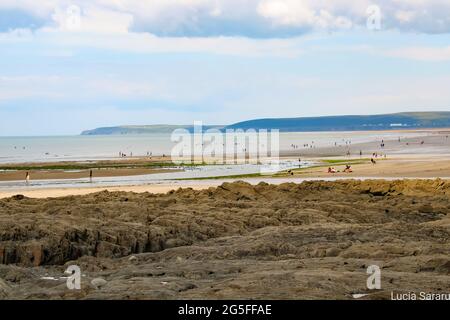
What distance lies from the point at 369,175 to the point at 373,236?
32209 millimetres

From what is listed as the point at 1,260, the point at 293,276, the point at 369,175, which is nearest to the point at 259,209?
the point at 1,260

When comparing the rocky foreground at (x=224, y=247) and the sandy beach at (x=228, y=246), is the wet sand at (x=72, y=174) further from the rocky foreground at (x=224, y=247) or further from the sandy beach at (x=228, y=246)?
the rocky foreground at (x=224, y=247)

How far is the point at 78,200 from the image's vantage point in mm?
25109


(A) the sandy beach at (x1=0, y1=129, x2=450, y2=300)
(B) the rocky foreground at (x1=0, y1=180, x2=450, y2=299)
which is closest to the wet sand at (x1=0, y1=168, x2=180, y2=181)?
(A) the sandy beach at (x1=0, y1=129, x2=450, y2=300)

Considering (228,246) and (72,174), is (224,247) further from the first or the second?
(72,174)

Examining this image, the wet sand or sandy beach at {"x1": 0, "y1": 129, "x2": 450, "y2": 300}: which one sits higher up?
the wet sand

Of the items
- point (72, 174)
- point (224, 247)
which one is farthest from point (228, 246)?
point (72, 174)

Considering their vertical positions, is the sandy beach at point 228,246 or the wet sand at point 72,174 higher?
the wet sand at point 72,174

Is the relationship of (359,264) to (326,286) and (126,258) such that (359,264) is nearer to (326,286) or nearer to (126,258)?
(326,286)

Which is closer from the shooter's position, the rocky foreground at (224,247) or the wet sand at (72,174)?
the rocky foreground at (224,247)

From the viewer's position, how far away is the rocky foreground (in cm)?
1034

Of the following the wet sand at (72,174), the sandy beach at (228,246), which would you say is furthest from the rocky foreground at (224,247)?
the wet sand at (72,174)

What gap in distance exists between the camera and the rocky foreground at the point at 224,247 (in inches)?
407

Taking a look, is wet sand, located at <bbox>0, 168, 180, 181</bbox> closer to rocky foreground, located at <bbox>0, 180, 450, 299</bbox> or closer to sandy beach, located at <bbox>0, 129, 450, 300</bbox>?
sandy beach, located at <bbox>0, 129, 450, 300</bbox>
